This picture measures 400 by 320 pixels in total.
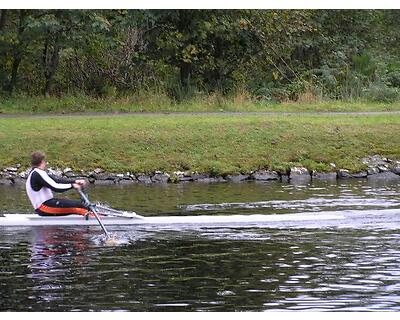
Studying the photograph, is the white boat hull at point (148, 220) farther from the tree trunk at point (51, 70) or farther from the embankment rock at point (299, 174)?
the tree trunk at point (51, 70)

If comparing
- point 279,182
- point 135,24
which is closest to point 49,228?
point 279,182

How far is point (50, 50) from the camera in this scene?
35.8 m

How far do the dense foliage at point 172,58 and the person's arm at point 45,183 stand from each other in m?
16.0

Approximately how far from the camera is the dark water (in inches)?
443

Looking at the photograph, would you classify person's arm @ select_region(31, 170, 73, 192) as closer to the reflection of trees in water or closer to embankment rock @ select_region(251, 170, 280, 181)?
the reflection of trees in water

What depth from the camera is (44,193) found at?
17.2m

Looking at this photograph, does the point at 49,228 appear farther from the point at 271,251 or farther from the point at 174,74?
the point at 174,74

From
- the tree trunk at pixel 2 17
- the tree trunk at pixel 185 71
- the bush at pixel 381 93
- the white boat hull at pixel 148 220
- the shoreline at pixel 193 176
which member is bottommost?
the shoreline at pixel 193 176

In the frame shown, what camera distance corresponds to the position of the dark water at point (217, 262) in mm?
11258

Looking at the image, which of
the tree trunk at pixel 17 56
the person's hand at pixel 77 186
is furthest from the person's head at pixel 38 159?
the tree trunk at pixel 17 56

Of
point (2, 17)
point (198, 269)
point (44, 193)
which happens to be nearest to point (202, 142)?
point (44, 193)

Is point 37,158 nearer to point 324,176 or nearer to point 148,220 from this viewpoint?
point 148,220

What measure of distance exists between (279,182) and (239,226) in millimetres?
7561

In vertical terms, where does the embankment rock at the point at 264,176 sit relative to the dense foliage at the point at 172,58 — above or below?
below
